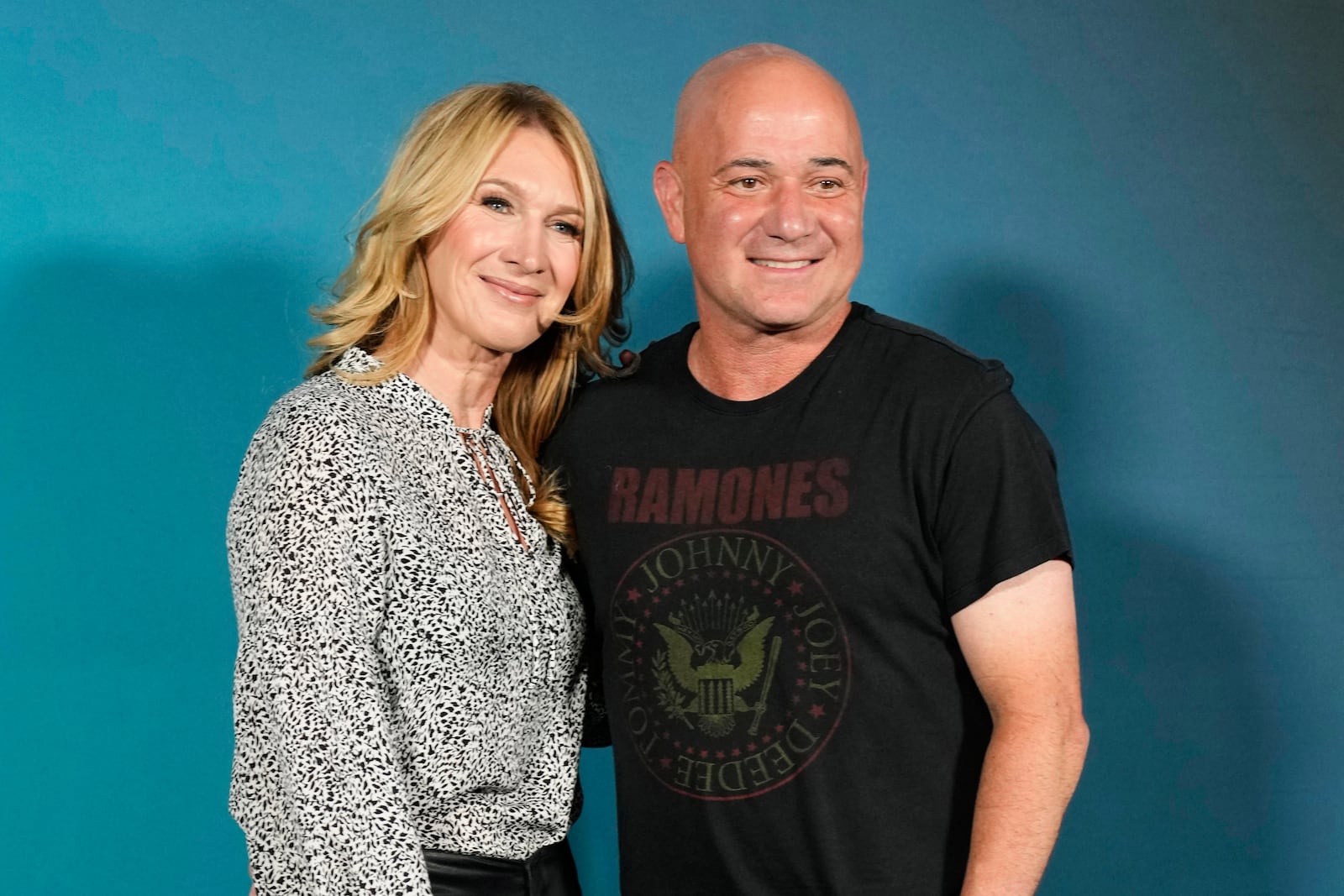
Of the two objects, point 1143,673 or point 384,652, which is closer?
point 384,652

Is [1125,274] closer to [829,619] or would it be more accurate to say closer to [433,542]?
[829,619]

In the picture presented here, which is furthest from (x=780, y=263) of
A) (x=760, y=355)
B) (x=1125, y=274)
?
(x=1125, y=274)

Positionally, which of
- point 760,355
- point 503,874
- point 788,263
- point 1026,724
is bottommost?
point 503,874

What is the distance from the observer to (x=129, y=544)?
2.28 metres

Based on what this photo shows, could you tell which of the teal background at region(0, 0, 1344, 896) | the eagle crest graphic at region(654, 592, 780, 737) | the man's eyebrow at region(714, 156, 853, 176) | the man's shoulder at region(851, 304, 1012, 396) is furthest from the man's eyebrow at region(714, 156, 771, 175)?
the teal background at region(0, 0, 1344, 896)

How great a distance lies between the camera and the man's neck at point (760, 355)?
174 cm

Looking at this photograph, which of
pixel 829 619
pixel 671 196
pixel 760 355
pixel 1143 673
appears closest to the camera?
pixel 829 619

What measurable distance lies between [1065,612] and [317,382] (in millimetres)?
936

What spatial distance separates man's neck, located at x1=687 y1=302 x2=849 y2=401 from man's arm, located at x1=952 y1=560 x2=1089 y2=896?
40cm

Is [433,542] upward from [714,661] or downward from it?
upward

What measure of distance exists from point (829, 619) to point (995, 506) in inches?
9.6

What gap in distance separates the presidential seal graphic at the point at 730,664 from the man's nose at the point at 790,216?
377 mm

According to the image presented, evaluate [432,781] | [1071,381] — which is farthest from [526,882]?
[1071,381]

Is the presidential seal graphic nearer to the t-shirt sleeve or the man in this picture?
the man
